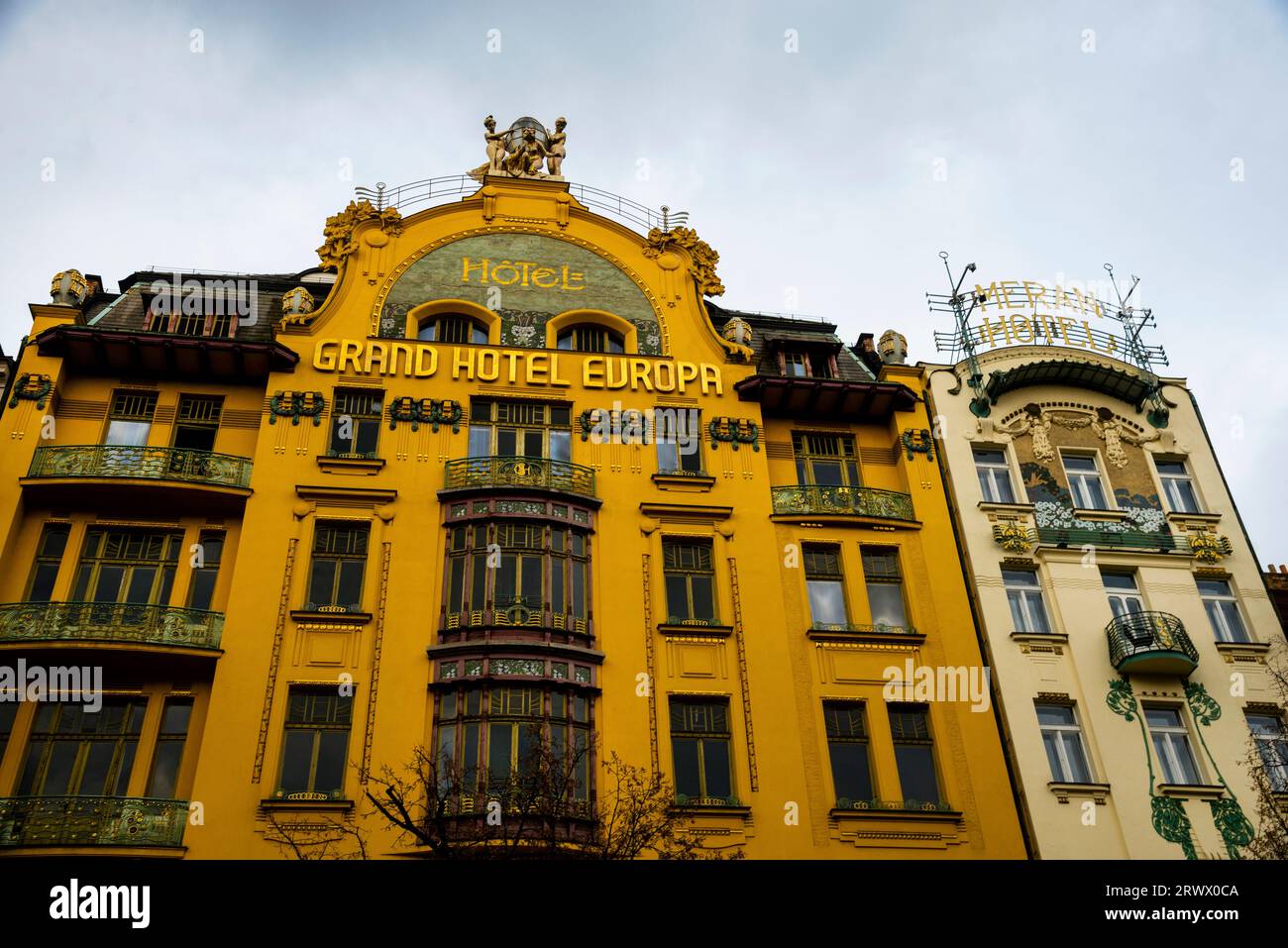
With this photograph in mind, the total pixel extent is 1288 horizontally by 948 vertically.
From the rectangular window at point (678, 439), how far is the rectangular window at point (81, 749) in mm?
13515

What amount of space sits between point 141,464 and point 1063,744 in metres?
22.5

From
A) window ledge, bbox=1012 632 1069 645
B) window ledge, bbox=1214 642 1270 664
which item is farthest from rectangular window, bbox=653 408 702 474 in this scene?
window ledge, bbox=1214 642 1270 664

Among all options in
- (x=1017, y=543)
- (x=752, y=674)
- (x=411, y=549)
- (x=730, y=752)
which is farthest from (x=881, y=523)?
(x=411, y=549)

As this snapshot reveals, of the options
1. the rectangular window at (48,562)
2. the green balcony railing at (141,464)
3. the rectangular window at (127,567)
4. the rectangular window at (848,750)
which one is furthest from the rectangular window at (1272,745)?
the rectangular window at (48,562)

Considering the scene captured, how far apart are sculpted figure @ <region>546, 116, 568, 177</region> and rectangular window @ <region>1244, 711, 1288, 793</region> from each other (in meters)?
24.0

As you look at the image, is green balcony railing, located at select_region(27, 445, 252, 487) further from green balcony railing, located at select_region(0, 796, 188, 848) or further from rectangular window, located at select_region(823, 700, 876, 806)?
rectangular window, located at select_region(823, 700, 876, 806)

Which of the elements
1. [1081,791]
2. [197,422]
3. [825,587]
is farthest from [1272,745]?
[197,422]

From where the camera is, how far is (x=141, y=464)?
26.5m

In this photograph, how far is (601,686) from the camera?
24969mm

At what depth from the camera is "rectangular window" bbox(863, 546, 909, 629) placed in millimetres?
27656

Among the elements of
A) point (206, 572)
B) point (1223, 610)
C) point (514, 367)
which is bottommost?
point (1223, 610)

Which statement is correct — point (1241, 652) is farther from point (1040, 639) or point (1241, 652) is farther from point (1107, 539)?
point (1040, 639)
